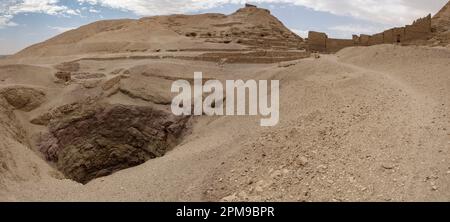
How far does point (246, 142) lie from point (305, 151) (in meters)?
1.30

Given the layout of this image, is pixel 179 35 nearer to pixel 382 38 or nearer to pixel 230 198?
pixel 382 38

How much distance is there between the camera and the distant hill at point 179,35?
2169 centimetres

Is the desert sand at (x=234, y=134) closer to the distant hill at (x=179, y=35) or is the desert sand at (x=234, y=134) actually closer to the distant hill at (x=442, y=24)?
the distant hill at (x=442, y=24)

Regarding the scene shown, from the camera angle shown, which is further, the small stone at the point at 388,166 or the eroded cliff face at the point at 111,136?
the eroded cliff face at the point at 111,136

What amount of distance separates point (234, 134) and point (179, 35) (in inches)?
741

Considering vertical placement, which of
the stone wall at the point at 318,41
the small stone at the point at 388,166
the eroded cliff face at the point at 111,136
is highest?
the stone wall at the point at 318,41

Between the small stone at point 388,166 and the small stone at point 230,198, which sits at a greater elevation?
the small stone at point 388,166

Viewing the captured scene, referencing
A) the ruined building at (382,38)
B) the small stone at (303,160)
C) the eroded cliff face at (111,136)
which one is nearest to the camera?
the small stone at (303,160)

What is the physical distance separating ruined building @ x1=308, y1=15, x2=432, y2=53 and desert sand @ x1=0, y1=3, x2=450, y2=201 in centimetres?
107

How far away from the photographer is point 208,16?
29.8m

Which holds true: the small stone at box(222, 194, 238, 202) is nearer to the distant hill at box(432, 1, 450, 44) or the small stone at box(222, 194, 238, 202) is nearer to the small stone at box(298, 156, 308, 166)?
the small stone at box(298, 156, 308, 166)

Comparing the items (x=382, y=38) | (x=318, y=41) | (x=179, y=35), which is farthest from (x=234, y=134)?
(x=179, y=35)

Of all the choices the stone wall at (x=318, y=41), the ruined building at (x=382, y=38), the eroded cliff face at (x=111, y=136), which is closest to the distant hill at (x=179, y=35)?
the stone wall at (x=318, y=41)

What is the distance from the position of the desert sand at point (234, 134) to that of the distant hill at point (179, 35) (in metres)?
4.95
